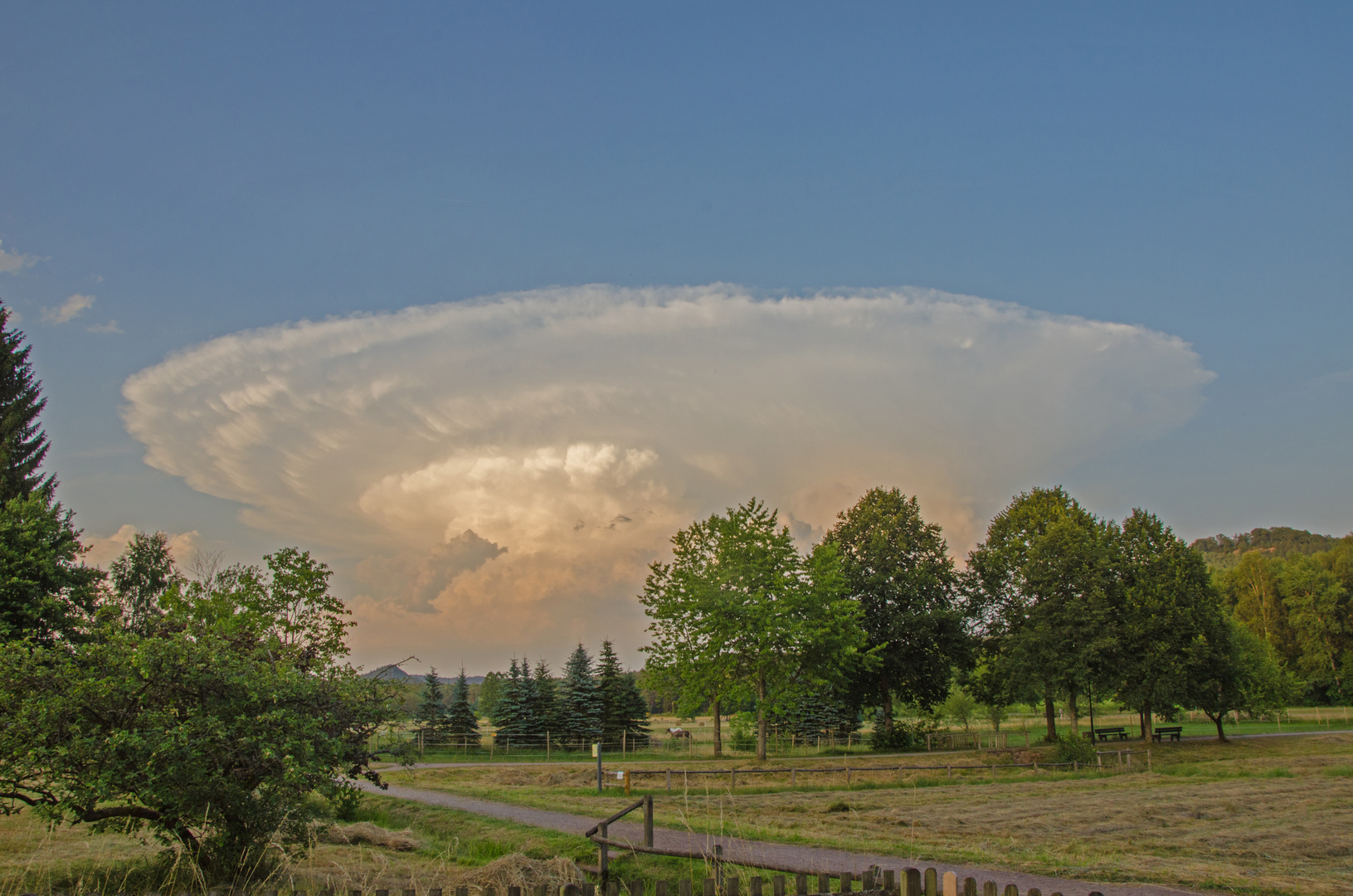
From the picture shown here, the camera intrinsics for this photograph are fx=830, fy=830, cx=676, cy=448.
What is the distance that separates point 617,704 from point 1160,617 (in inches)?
1270

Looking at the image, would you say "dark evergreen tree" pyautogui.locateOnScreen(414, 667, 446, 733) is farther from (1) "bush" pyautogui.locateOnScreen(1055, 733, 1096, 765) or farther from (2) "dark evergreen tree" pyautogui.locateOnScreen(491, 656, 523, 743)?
(1) "bush" pyautogui.locateOnScreen(1055, 733, 1096, 765)

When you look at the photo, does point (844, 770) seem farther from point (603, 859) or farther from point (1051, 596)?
point (603, 859)

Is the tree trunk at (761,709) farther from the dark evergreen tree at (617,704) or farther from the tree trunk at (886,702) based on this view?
the dark evergreen tree at (617,704)

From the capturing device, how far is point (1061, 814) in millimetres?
20688

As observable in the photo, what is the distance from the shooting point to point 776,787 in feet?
91.1

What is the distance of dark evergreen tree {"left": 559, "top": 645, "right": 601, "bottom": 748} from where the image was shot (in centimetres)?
5169

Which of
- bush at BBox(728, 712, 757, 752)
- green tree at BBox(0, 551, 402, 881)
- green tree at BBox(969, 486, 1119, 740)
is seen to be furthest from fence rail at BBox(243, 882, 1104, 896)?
green tree at BBox(969, 486, 1119, 740)

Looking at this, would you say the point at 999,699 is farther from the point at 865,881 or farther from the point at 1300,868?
the point at 865,881

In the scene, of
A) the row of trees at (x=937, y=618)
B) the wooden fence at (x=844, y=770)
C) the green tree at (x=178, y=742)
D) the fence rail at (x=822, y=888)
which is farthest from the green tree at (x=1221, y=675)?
the green tree at (x=178, y=742)

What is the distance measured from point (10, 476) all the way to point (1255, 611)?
103411 millimetres

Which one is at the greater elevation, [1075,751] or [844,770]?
[844,770]

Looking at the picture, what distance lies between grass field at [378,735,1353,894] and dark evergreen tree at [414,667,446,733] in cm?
1765

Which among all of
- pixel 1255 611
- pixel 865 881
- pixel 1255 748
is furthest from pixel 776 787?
pixel 1255 611

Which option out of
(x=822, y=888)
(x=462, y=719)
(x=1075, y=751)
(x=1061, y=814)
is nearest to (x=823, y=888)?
(x=822, y=888)
